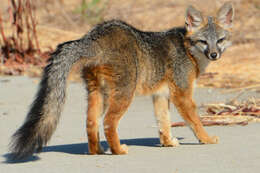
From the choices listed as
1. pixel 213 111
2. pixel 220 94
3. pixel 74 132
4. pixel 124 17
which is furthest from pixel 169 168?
pixel 124 17

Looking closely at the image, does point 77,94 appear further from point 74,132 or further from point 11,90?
point 74,132

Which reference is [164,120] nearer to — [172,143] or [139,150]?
[172,143]

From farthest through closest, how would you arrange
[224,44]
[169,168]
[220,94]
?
[220,94] < [224,44] < [169,168]

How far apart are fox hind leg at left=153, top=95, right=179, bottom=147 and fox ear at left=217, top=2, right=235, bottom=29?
119 cm

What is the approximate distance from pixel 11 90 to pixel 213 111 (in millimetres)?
4268

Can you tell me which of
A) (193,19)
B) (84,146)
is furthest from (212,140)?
(193,19)

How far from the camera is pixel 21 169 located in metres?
5.56

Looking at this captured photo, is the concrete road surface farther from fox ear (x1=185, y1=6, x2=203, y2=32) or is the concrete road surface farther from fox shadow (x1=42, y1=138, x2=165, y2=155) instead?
fox ear (x1=185, y1=6, x2=203, y2=32)

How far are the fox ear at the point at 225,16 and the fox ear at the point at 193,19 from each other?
24cm

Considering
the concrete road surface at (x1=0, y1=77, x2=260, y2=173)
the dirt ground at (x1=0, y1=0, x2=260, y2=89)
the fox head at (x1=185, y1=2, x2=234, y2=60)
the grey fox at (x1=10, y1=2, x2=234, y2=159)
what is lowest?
the concrete road surface at (x1=0, y1=77, x2=260, y2=173)

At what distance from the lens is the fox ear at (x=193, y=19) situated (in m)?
Result: 7.53

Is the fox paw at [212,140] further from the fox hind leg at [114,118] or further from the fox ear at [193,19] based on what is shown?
the fox ear at [193,19]

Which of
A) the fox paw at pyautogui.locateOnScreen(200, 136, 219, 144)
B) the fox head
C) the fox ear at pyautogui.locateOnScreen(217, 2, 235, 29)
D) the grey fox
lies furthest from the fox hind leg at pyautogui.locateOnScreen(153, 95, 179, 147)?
the fox ear at pyautogui.locateOnScreen(217, 2, 235, 29)

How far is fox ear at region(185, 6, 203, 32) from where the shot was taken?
7.53 m
